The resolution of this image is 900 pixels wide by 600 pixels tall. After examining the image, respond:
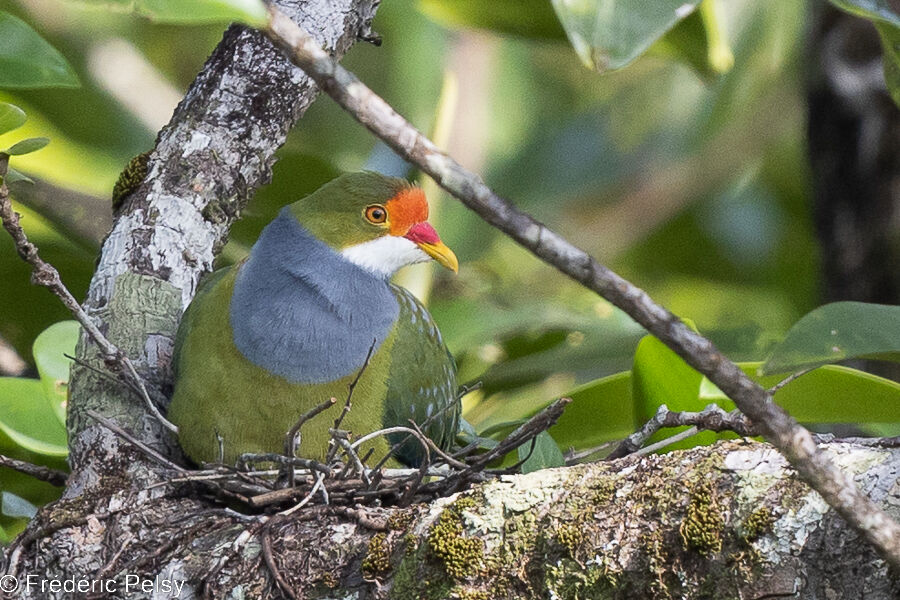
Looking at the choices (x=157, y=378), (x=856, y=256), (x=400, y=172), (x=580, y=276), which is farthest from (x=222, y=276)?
(x=856, y=256)

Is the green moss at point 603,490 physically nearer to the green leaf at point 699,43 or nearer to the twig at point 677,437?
the twig at point 677,437

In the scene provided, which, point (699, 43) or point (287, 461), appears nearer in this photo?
point (287, 461)

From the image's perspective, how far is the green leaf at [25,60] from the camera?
6.48 feet

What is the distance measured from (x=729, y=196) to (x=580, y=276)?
14.9 feet

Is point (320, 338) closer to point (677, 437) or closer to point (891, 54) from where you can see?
point (677, 437)

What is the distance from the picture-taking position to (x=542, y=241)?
4.24 ft

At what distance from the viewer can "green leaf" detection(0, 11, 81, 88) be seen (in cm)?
197

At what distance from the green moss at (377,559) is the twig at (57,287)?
70 cm

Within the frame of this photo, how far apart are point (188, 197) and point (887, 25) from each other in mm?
1611

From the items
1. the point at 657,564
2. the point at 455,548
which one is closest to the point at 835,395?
the point at 657,564

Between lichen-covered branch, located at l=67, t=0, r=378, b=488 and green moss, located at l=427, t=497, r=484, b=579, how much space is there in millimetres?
864

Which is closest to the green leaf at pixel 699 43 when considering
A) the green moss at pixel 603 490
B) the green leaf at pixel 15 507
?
the green moss at pixel 603 490

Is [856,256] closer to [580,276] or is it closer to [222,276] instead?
[222,276]

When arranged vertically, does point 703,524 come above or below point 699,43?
below
